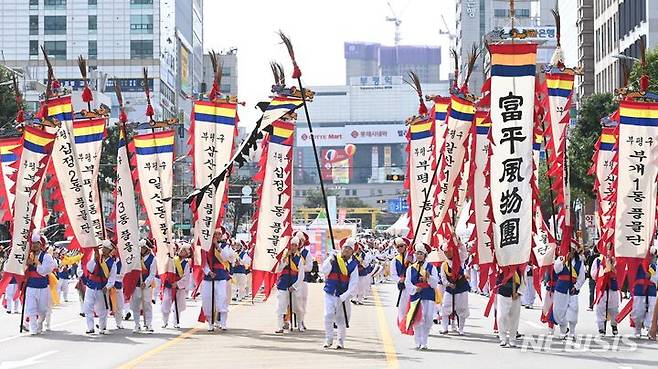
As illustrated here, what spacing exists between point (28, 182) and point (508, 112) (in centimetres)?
958

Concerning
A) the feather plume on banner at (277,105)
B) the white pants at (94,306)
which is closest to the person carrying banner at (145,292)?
the white pants at (94,306)

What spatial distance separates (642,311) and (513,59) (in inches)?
201

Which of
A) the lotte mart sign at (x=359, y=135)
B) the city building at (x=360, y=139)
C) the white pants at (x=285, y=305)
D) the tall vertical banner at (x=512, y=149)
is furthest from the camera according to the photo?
the lotte mart sign at (x=359, y=135)

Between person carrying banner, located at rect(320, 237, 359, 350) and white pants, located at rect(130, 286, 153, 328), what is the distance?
466 centimetres

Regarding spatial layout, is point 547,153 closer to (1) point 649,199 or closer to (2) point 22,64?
(1) point 649,199

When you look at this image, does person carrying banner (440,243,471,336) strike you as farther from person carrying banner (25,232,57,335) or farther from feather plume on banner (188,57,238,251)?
person carrying banner (25,232,57,335)

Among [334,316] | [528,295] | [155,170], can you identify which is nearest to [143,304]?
[155,170]

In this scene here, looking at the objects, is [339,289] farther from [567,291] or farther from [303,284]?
[567,291]

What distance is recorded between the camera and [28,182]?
23.0 meters

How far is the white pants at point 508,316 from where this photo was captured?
1839 cm

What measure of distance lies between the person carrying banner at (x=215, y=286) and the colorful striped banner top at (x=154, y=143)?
342cm

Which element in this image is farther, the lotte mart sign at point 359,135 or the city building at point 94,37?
the lotte mart sign at point 359,135

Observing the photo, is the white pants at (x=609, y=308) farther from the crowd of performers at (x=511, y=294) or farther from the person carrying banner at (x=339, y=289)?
the person carrying banner at (x=339, y=289)

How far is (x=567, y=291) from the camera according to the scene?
20.6m
